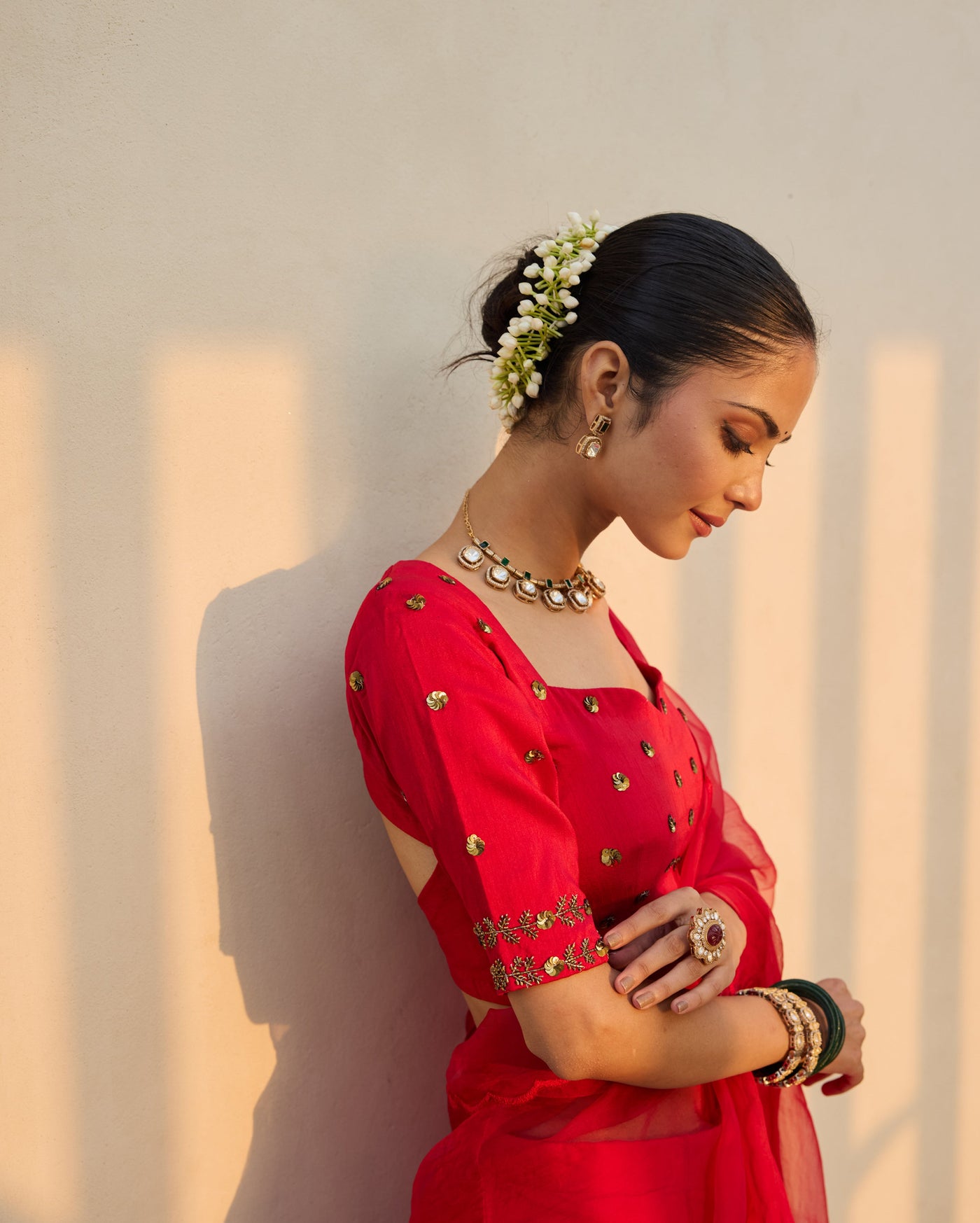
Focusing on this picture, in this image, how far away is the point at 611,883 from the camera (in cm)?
107

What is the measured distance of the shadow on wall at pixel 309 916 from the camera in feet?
3.92

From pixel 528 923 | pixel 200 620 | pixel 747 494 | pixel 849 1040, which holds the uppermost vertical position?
pixel 747 494

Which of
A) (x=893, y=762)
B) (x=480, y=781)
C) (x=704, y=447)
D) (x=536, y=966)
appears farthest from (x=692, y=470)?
(x=893, y=762)

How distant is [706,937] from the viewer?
1.02m

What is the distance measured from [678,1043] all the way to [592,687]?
37cm

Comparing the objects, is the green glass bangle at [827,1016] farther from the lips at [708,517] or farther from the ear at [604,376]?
the ear at [604,376]

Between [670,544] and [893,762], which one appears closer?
[670,544]

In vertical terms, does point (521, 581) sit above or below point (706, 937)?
above

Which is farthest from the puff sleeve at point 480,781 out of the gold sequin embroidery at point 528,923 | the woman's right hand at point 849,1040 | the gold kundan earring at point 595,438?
the woman's right hand at point 849,1040

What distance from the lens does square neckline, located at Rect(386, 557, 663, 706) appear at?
1.08 m

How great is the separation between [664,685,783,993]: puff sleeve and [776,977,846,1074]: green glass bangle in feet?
0.22

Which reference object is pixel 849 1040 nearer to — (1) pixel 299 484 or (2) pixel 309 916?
(2) pixel 309 916

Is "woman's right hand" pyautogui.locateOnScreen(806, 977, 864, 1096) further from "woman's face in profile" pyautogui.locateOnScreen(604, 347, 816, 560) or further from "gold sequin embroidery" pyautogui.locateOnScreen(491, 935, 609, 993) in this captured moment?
"woman's face in profile" pyautogui.locateOnScreen(604, 347, 816, 560)

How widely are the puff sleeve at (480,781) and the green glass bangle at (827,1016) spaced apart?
13.8 inches
